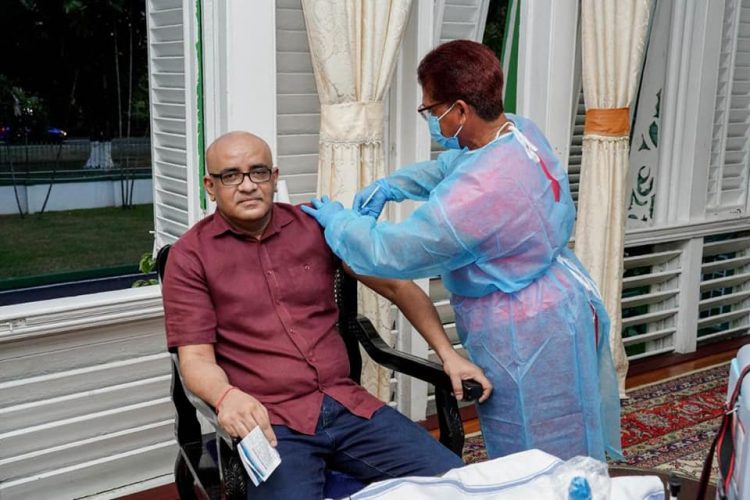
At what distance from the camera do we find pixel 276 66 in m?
3.00

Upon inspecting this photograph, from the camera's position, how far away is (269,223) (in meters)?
2.16

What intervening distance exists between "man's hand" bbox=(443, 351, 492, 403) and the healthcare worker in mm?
34

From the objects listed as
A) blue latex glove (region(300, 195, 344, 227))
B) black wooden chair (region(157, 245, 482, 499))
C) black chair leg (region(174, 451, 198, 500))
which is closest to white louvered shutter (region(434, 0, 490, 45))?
blue latex glove (region(300, 195, 344, 227))

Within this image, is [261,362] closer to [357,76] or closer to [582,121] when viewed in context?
[357,76]

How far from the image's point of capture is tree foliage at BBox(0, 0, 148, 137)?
2.86 m

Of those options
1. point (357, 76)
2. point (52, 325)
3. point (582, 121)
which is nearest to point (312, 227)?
point (357, 76)

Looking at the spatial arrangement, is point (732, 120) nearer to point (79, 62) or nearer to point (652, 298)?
point (652, 298)

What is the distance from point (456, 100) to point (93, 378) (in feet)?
5.12

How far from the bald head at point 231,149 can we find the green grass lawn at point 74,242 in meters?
1.17

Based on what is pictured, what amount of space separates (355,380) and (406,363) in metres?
0.25

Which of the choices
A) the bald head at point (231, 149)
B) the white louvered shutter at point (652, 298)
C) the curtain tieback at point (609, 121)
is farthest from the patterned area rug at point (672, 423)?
the bald head at point (231, 149)

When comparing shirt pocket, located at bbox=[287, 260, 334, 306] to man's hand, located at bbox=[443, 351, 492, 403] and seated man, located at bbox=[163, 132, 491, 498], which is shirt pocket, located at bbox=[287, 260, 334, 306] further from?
man's hand, located at bbox=[443, 351, 492, 403]

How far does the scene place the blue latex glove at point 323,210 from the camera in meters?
2.18

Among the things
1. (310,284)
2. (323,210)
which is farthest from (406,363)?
(323,210)
